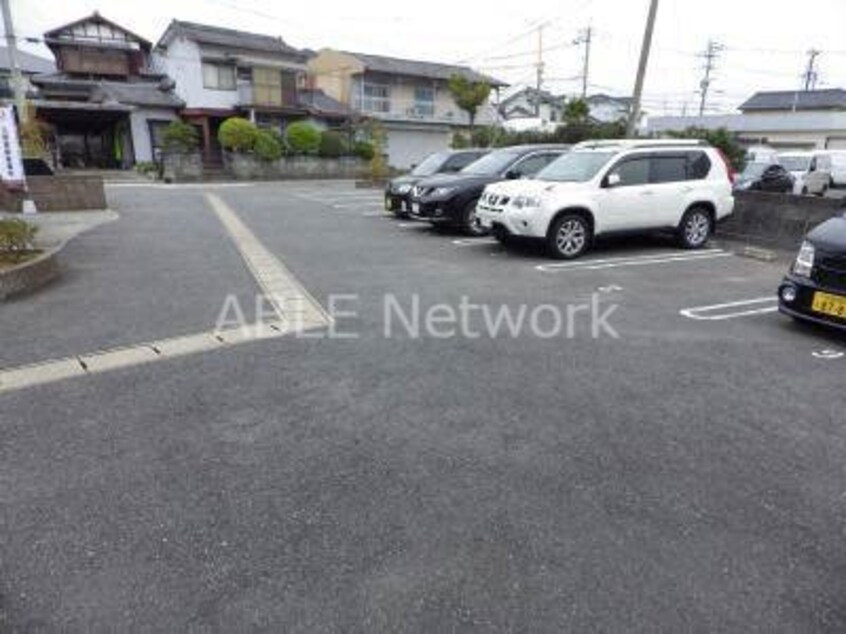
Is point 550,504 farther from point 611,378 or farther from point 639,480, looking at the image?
point 611,378

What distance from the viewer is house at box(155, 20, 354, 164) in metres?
30.2

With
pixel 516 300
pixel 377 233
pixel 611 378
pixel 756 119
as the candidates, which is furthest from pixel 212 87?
pixel 756 119

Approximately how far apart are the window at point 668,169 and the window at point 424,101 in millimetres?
31807

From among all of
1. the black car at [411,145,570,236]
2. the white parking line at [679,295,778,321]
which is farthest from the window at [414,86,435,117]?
the white parking line at [679,295,778,321]

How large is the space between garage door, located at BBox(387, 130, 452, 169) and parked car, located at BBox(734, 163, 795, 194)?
73.9ft

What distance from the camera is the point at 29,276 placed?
6496mm

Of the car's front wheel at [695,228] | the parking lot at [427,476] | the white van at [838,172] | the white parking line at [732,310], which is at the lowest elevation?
the parking lot at [427,476]

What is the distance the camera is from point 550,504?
280 centimetres

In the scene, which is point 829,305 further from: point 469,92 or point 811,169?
point 469,92

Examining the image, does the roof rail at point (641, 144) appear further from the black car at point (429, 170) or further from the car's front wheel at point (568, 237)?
the black car at point (429, 170)

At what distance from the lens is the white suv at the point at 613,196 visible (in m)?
8.44

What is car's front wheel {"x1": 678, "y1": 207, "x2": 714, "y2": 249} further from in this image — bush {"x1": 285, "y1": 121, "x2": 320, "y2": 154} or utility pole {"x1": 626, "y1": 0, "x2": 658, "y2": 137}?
bush {"x1": 285, "y1": 121, "x2": 320, "y2": 154}

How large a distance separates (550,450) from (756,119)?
47.1 metres

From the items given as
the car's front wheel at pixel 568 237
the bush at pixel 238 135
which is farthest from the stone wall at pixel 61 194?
the bush at pixel 238 135
